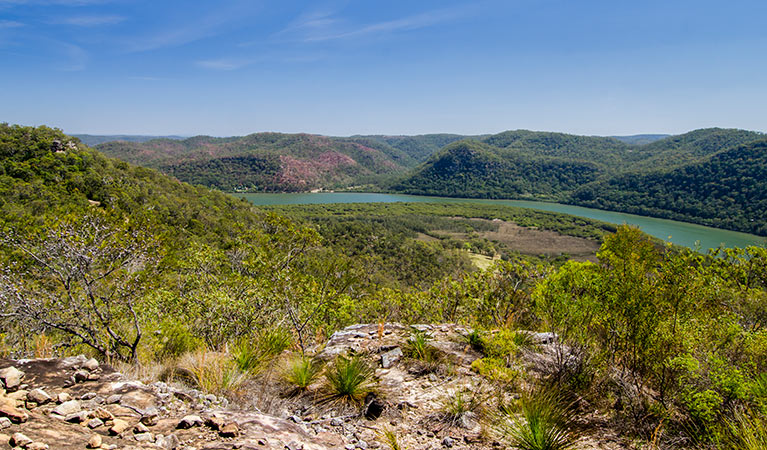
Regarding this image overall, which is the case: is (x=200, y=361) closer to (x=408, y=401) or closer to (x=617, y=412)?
(x=408, y=401)

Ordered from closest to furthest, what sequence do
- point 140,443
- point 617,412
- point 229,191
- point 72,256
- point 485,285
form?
point 140,443
point 617,412
point 72,256
point 485,285
point 229,191

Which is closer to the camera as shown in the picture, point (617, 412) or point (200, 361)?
point (617, 412)

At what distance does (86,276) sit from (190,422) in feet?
14.1

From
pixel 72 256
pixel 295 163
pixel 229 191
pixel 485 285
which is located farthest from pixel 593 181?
pixel 72 256

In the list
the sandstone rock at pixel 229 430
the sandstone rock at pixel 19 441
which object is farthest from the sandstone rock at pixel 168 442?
the sandstone rock at pixel 19 441

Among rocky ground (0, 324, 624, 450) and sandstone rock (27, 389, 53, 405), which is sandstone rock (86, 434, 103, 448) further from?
sandstone rock (27, 389, 53, 405)

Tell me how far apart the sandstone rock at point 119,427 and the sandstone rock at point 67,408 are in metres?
0.41

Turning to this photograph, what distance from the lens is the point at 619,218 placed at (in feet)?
372

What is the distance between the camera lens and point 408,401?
180 inches

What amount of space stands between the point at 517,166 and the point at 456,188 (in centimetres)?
3405

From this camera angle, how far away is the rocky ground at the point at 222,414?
2.75 meters

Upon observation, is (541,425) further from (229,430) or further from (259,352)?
(259,352)

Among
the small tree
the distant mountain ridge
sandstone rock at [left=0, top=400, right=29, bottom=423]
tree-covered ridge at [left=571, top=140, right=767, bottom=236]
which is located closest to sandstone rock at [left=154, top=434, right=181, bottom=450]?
sandstone rock at [left=0, top=400, right=29, bottom=423]

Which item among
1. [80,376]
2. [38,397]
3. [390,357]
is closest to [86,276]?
[80,376]
